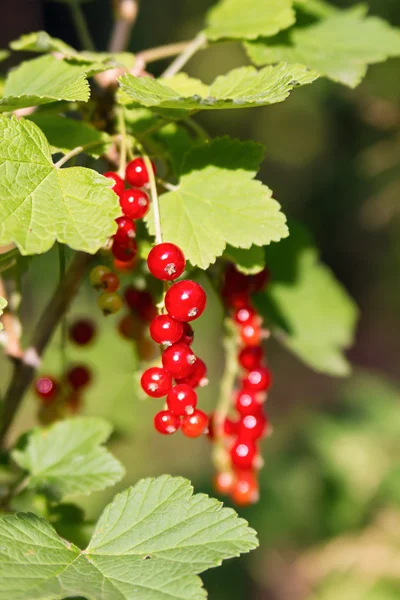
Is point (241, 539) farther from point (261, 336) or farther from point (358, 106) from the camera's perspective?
point (358, 106)

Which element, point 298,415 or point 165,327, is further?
point 298,415

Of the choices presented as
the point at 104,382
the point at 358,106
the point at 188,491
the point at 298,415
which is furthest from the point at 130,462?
the point at 188,491

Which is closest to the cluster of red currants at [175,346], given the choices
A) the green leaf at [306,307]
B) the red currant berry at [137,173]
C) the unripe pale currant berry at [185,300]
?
the unripe pale currant berry at [185,300]

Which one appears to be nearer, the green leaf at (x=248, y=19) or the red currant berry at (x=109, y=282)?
the red currant berry at (x=109, y=282)

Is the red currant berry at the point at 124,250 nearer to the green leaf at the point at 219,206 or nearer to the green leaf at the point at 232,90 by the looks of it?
the green leaf at the point at 219,206

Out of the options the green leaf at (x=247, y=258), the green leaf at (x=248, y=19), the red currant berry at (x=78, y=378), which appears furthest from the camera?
the red currant berry at (x=78, y=378)

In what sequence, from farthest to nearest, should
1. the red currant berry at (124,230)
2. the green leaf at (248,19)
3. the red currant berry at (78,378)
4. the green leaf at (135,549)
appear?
the red currant berry at (78,378) < the green leaf at (248,19) < the red currant berry at (124,230) < the green leaf at (135,549)

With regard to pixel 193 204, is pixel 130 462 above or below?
below
